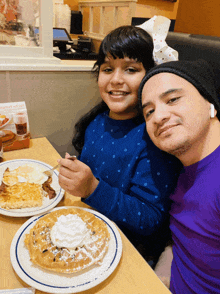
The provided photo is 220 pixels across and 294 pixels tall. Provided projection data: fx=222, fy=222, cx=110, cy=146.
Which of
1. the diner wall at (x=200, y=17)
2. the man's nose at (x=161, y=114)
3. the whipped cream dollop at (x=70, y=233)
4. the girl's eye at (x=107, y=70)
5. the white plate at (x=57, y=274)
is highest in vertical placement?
the diner wall at (x=200, y=17)

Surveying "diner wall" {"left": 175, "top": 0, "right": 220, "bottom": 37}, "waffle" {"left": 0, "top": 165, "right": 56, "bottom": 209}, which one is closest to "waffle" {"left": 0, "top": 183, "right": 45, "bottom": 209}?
"waffle" {"left": 0, "top": 165, "right": 56, "bottom": 209}

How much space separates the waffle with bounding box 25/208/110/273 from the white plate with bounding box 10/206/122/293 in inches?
0.8

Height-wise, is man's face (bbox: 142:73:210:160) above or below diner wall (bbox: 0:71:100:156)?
above

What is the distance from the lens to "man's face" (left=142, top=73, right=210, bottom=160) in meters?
0.77

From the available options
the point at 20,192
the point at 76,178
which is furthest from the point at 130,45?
the point at 20,192

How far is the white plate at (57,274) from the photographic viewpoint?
596 mm

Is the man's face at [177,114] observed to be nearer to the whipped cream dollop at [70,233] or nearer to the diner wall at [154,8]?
the whipped cream dollop at [70,233]

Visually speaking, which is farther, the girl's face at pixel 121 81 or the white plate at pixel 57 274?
the girl's face at pixel 121 81

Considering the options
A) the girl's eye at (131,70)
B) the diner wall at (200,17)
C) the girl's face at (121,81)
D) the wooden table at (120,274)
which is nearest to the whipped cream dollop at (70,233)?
the wooden table at (120,274)

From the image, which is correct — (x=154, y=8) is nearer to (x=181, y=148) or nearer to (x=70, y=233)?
(x=181, y=148)

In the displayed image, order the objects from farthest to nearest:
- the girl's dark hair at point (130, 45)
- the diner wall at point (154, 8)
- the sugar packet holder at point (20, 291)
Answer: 1. the diner wall at point (154, 8)
2. the girl's dark hair at point (130, 45)
3. the sugar packet holder at point (20, 291)

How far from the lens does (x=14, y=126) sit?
4.41 feet

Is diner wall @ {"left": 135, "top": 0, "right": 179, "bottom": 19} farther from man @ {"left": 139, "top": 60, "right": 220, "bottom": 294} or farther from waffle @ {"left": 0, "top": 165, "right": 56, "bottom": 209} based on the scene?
waffle @ {"left": 0, "top": 165, "right": 56, "bottom": 209}

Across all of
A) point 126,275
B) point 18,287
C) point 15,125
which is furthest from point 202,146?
point 15,125
